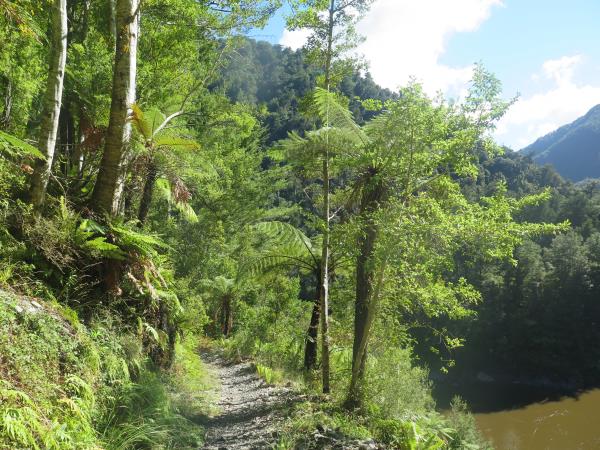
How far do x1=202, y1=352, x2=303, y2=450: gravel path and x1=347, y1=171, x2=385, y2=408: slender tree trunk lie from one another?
108 cm

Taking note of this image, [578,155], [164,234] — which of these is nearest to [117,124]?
[164,234]

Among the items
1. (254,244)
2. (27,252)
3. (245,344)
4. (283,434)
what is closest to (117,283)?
(27,252)

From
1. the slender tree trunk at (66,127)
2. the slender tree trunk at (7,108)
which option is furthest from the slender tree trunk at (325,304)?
the slender tree trunk at (7,108)

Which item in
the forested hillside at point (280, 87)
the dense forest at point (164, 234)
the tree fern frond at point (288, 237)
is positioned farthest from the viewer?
the forested hillside at point (280, 87)

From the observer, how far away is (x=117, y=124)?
5.03 metres

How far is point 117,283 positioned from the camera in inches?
189

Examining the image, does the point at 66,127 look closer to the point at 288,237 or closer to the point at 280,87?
the point at 288,237

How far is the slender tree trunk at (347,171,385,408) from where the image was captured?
581 cm

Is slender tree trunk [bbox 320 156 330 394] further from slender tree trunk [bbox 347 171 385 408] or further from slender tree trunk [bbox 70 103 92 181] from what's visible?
slender tree trunk [bbox 70 103 92 181]

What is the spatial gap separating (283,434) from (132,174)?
373 cm

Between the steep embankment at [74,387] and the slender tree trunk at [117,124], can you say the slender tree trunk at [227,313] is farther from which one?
the steep embankment at [74,387]

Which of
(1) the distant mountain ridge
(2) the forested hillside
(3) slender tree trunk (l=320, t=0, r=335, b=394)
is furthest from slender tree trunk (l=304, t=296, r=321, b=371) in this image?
(1) the distant mountain ridge

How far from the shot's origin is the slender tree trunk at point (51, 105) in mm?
4426

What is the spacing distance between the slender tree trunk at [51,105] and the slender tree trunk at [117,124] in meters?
0.60
